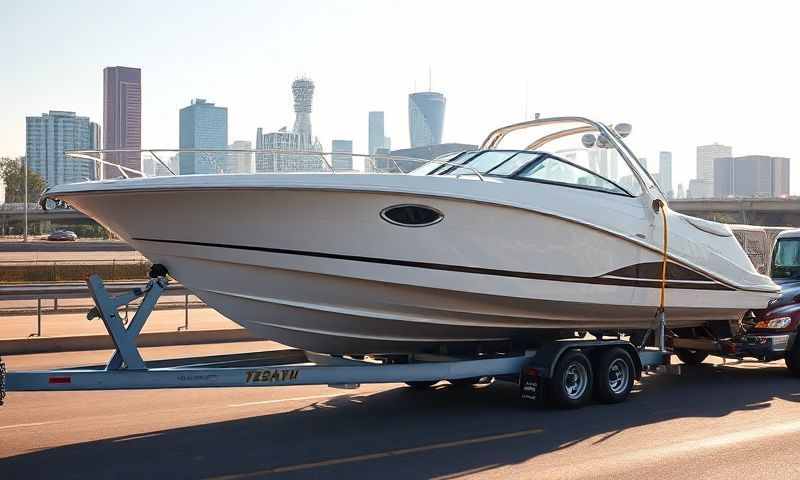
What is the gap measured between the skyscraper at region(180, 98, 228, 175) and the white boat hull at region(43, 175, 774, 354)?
63 cm

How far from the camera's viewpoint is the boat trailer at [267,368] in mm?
6887

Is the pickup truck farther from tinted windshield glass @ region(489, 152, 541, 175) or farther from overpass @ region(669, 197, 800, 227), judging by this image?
overpass @ region(669, 197, 800, 227)

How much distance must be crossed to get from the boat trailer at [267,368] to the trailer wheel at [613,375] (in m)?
0.03

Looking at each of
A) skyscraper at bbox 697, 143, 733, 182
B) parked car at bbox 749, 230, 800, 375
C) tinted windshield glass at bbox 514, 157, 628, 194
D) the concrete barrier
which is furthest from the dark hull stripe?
skyscraper at bbox 697, 143, 733, 182

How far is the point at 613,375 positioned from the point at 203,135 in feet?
17.0

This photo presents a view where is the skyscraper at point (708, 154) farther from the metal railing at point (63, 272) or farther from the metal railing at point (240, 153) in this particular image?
the metal railing at point (240, 153)

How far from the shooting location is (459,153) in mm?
9898

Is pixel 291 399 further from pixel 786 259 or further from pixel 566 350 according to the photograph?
pixel 786 259

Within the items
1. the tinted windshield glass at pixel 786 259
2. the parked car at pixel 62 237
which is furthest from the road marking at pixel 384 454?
the parked car at pixel 62 237

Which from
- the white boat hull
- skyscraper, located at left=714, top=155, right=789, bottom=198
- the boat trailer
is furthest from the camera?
skyscraper, located at left=714, top=155, right=789, bottom=198

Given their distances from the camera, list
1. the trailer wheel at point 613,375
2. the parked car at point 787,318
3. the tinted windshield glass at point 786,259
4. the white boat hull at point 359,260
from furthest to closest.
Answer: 1. the tinted windshield glass at point 786,259
2. the parked car at point 787,318
3. the trailer wheel at point 613,375
4. the white boat hull at point 359,260

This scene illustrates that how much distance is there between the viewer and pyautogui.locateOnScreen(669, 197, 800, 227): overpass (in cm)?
7169

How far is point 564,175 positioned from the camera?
9.07 metres

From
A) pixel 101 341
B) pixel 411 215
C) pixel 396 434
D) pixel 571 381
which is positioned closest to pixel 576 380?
pixel 571 381
